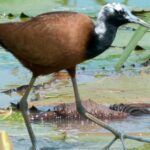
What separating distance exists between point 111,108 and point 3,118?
0.88m

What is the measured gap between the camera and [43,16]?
21.6 feet

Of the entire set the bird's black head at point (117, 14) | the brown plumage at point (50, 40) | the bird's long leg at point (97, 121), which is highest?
the bird's black head at point (117, 14)

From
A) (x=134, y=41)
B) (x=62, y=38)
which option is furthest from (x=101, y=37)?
(x=134, y=41)

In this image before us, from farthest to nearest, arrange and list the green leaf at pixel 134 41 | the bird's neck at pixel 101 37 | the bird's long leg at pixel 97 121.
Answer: the green leaf at pixel 134 41 < the bird's neck at pixel 101 37 < the bird's long leg at pixel 97 121

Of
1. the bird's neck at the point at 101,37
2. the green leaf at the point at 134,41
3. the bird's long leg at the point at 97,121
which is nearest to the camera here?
the bird's long leg at the point at 97,121

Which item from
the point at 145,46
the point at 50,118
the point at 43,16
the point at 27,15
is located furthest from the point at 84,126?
the point at 27,15

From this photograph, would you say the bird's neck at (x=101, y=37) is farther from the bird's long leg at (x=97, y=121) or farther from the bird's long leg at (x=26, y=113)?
the bird's long leg at (x=26, y=113)

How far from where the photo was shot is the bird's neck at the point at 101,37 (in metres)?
6.39

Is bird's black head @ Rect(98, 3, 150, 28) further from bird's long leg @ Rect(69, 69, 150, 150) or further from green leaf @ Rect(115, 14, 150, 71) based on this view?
green leaf @ Rect(115, 14, 150, 71)

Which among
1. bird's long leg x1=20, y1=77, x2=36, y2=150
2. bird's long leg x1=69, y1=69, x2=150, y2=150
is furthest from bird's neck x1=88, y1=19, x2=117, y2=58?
bird's long leg x1=20, y1=77, x2=36, y2=150

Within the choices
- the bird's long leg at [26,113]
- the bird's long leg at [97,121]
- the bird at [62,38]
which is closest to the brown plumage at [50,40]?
the bird at [62,38]

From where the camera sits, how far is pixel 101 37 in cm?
641

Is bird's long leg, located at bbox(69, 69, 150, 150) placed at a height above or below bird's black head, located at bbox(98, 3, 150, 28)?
below

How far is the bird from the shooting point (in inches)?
248
